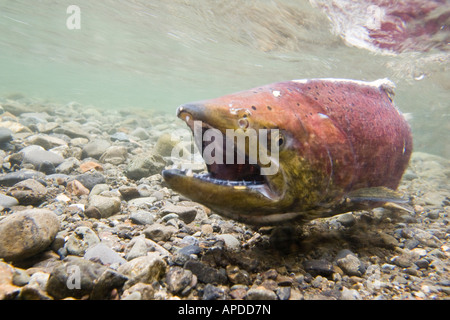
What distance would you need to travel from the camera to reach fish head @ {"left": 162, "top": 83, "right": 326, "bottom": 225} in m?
1.52

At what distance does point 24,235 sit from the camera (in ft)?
5.67

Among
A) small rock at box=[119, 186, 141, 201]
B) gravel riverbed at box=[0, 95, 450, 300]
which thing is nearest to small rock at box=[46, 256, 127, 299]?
gravel riverbed at box=[0, 95, 450, 300]

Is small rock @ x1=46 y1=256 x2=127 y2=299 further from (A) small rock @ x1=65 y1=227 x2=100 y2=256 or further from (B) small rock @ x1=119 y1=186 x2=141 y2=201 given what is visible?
(B) small rock @ x1=119 y1=186 x2=141 y2=201

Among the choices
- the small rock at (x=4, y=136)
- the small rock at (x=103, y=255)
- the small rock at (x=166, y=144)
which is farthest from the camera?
the small rock at (x=166, y=144)

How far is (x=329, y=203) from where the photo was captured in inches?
76.5

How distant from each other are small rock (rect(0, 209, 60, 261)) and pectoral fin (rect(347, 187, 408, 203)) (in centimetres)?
254

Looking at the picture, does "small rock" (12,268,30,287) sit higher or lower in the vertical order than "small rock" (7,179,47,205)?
lower

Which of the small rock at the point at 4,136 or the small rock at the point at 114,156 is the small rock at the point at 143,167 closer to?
the small rock at the point at 114,156

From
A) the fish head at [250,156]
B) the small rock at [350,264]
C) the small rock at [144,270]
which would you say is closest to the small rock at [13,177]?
the small rock at [144,270]

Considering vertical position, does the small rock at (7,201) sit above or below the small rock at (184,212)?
above

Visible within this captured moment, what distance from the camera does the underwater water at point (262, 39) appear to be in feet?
32.1

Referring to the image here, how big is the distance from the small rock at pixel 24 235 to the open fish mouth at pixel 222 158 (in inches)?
53.8

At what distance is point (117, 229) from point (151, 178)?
1793 mm
